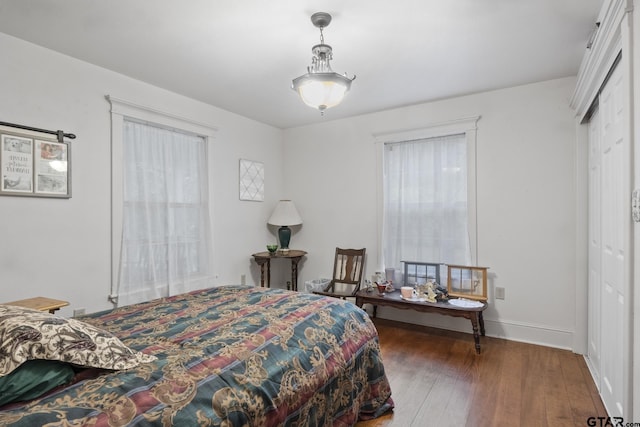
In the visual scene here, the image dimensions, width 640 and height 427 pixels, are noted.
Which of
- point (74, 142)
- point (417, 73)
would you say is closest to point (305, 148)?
point (417, 73)

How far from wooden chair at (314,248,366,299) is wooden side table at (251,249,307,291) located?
0.51 metres

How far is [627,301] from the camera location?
1.45 m

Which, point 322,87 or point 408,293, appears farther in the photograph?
point 408,293

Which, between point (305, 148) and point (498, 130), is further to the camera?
point (305, 148)

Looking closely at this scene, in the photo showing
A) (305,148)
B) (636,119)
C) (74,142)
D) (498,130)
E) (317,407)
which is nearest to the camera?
(636,119)

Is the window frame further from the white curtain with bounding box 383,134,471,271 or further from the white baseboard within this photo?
the white baseboard

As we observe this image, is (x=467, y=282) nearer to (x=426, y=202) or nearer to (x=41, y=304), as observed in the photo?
(x=426, y=202)

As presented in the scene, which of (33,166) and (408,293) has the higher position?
(33,166)

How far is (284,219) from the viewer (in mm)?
4406

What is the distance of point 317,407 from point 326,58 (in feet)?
6.71

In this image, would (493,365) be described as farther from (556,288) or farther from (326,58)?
(326,58)

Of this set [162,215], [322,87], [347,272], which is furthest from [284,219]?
[322,87]

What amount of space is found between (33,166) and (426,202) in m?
3.57

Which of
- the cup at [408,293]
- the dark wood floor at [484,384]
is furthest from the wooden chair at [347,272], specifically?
the dark wood floor at [484,384]
